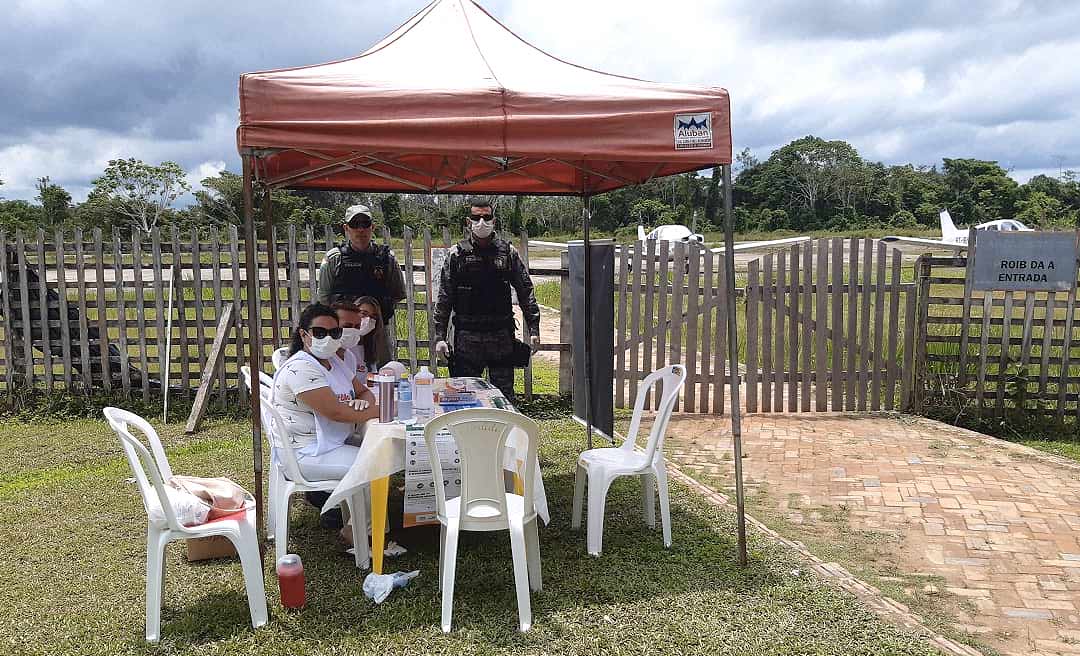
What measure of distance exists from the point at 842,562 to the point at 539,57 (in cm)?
310

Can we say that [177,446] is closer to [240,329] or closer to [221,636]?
[240,329]

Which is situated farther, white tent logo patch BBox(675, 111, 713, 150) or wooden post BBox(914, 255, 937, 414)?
wooden post BBox(914, 255, 937, 414)

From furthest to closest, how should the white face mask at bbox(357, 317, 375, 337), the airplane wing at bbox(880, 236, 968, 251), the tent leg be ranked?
the airplane wing at bbox(880, 236, 968, 251) < the white face mask at bbox(357, 317, 375, 337) < the tent leg

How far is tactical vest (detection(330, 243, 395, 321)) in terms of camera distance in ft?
17.5

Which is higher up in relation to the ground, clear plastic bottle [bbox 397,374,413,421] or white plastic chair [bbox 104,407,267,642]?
clear plastic bottle [bbox 397,374,413,421]

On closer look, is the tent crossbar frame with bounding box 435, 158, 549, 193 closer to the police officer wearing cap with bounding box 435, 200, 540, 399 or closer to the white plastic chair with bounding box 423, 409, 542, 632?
the police officer wearing cap with bounding box 435, 200, 540, 399

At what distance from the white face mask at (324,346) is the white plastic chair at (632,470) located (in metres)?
1.49

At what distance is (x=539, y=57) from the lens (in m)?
4.10

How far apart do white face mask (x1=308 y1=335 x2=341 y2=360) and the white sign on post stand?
5849mm

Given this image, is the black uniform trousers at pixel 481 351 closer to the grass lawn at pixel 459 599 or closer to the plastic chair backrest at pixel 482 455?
the grass lawn at pixel 459 599

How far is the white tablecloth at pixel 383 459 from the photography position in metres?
3.43

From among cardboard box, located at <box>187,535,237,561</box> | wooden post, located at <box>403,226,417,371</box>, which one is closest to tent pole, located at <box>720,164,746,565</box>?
cardboard box, located at <box>187,535,237,561</box>

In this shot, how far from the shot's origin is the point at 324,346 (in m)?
3.73

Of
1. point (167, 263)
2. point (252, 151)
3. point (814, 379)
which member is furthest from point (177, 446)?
point (814, 379)
